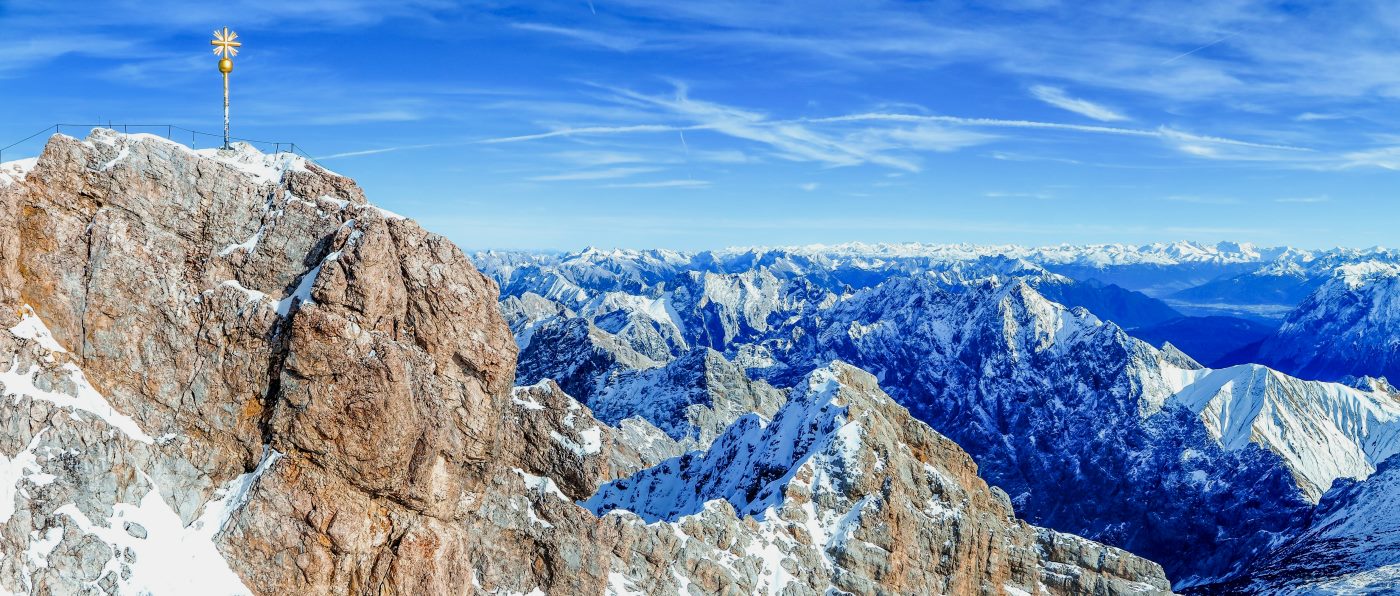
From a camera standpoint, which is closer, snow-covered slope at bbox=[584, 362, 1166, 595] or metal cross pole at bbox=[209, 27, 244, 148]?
metal cross pole at bbox=[209, 27, 244, 148]

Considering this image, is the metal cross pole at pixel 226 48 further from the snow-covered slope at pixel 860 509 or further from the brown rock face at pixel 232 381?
the snow-covered slope at pixel 860 509

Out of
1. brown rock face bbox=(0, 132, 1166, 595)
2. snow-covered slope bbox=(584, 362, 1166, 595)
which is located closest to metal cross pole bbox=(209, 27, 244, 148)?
brown rock face bbox=(0, 132, 1166, 595)

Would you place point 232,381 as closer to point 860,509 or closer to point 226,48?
point 226,48

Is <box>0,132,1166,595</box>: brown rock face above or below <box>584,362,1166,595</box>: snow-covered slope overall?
above

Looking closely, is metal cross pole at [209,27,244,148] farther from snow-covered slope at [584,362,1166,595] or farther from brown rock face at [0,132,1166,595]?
snow-covered slope at [584,362,1166,595]

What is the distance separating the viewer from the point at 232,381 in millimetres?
74062

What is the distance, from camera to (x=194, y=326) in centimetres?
7350

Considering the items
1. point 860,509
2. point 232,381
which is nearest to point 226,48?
point 232,381

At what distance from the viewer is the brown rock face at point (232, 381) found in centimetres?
6775

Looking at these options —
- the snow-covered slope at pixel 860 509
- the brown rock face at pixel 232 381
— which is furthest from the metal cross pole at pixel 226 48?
→ the snow-covered slope at pixel 860 509

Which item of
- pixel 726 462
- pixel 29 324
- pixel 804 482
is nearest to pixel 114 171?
pixel 29 324

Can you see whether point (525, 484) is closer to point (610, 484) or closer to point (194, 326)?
point (194, 326)

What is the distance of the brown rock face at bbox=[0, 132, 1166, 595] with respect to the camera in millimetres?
67750

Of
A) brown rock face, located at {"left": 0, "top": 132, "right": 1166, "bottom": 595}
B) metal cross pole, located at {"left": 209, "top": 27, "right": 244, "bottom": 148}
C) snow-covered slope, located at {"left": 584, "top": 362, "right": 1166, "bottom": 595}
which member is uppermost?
metal cross pole, located at {"left": 209, "top": 27, "right": 244, "bottom": 148}
